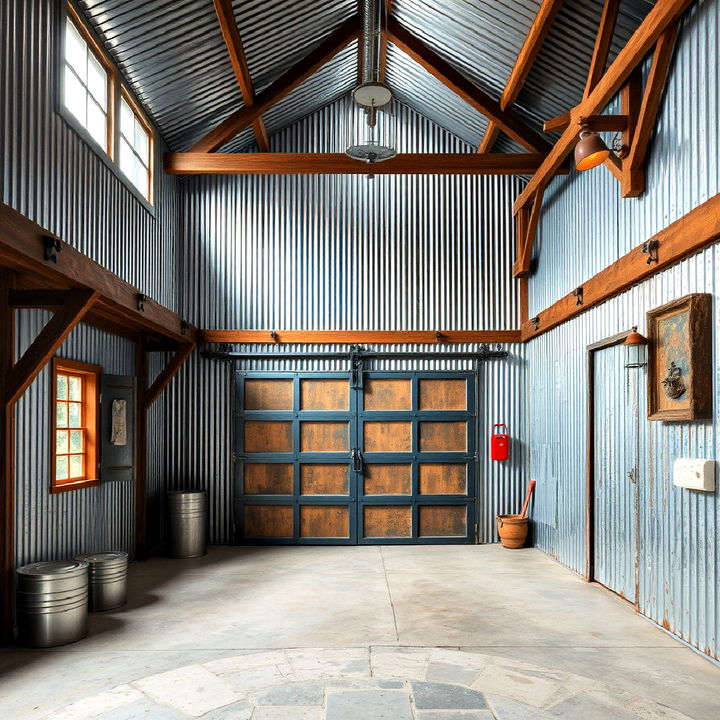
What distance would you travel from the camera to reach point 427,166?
9.57 metres

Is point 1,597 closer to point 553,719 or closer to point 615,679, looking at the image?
point 553,719

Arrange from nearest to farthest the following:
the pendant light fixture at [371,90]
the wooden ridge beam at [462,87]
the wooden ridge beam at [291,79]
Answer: the pendant light fixture at [371,90] → the wooden ridge beam at [462,87] → the wooden ridge beam at [291,79]

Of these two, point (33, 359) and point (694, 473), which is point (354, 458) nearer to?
point (33, 359)

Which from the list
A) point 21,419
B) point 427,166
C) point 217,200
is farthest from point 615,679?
point 217,200

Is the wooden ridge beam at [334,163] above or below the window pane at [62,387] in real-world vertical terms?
above

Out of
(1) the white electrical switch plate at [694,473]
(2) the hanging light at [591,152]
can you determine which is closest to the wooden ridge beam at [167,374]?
(2) the hanging light at [591,152]

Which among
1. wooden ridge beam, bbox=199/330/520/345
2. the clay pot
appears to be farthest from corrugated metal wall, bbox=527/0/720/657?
wooden ridge beam, bbox=199/330/520/345

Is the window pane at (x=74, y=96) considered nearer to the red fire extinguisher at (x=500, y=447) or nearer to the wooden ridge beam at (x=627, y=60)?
A: the wooden ridge beam at (x=627, y=60)

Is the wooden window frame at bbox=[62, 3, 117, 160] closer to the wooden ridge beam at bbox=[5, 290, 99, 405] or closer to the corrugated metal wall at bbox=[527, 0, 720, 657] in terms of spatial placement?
the wooden ridge beam at bbox=[5, 290, 99, 405]

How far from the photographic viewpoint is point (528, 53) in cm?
757

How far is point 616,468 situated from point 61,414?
562 cm

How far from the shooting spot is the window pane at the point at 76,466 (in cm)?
759

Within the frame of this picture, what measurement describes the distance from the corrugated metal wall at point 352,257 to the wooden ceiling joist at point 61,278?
238 cm

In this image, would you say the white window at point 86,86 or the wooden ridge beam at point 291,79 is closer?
the white window at point 86,86
